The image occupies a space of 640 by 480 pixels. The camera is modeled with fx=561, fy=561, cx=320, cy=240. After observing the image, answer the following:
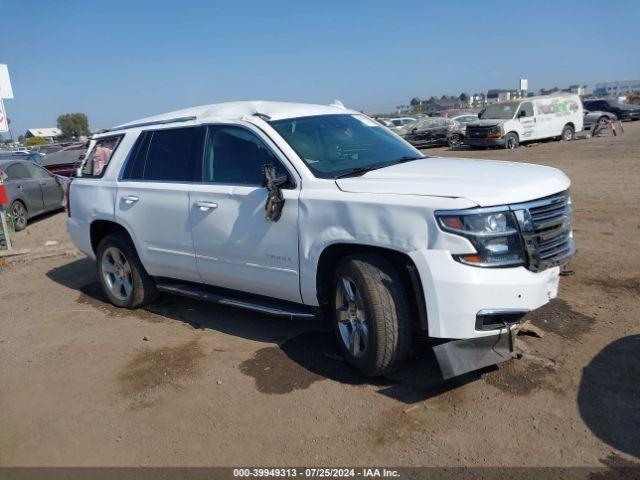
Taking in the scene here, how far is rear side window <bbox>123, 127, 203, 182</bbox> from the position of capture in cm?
504

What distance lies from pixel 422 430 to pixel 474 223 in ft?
4.24

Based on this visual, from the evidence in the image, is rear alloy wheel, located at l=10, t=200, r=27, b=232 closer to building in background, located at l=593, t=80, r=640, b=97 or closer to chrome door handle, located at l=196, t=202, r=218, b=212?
chrome door handle, located at l=196, t=202, r=218, b=212

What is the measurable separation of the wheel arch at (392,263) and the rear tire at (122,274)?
7.72ft

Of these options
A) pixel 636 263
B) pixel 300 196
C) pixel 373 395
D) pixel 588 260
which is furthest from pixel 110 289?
→ pixel 636 263

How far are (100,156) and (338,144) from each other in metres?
2.89

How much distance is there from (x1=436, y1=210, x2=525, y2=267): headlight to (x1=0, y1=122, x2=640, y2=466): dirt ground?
96cm

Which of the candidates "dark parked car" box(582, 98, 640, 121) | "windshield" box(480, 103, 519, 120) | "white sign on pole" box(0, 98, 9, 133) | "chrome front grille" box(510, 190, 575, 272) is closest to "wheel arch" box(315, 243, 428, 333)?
"chrome front grille" box(510, 190, 575, 272)

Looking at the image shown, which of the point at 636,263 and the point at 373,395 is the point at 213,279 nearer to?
A: the point at 373,395

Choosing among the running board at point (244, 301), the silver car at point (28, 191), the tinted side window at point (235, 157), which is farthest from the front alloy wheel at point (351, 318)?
the silver car at point (28, 191)

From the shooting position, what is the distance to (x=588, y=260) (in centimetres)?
624

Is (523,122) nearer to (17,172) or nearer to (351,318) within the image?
(17,172)

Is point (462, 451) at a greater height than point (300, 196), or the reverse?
point (300, 196)

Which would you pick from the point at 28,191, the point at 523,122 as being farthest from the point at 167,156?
the point at 523,122

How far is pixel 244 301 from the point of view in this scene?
4.80m
